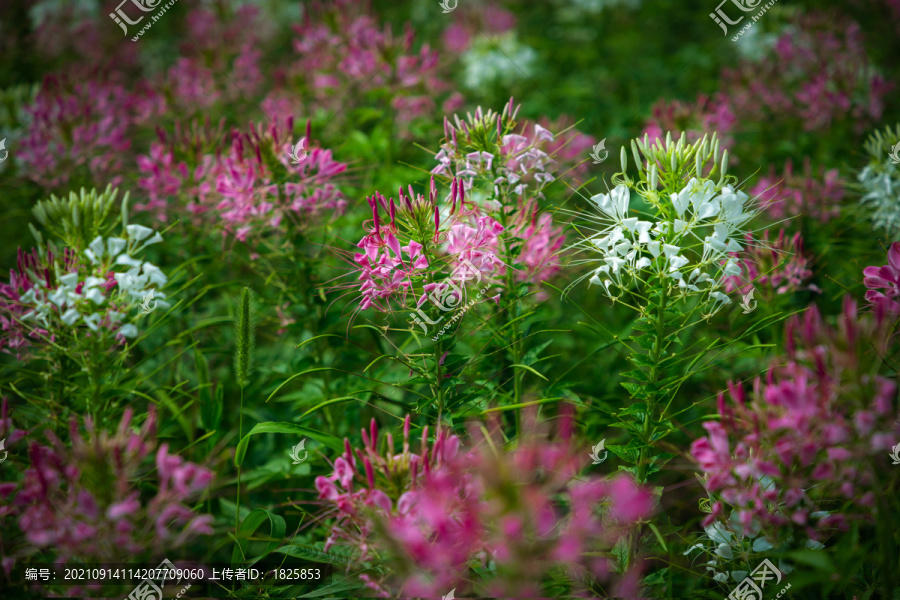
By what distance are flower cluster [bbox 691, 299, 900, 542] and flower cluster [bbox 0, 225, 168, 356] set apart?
1.69 m

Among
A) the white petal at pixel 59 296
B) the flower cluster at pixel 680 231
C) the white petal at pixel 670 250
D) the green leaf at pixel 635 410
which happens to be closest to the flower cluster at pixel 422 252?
the flower cluster at pixel 680 231

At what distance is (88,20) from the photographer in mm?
5840

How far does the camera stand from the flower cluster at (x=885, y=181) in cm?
228

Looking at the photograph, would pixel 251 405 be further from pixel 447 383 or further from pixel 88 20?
pixel 88 20

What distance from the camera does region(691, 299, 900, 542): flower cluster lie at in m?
1.11

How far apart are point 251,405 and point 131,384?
67 centimetres

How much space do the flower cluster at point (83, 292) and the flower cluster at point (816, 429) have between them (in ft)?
5.54

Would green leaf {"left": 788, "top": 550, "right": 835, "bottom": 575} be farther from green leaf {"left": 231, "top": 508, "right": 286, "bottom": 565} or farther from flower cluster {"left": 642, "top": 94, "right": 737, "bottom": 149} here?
flower cluster {"left": 642, "top": 94, "right": 737, "bottom": 149}

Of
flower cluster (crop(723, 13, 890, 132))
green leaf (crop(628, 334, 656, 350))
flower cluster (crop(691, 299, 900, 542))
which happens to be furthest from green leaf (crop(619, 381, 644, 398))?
flower cluster (crop(723, 13, 890, 132))

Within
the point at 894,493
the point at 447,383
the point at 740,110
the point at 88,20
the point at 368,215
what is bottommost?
the point at 894,493

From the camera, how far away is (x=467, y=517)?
108 cm

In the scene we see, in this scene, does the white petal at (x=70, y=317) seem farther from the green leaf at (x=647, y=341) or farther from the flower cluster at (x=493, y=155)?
the green leaf at (x=647, y=341)

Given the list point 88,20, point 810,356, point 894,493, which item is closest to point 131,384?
point 810,356

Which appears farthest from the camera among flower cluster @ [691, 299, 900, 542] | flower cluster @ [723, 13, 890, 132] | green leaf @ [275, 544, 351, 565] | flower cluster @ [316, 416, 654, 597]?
flower cluster @ [723, 13, 890, 132]
